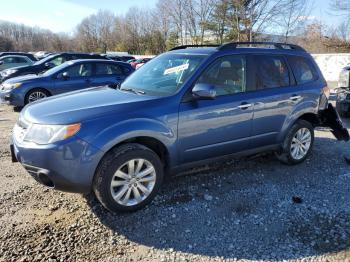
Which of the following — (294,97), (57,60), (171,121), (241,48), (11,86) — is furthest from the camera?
(57,60)

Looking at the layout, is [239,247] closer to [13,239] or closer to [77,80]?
[13,239]

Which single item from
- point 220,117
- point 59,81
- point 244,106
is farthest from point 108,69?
point 220,117

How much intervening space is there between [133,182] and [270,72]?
2504 mm

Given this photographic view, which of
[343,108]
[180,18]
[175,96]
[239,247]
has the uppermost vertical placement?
[180,18]

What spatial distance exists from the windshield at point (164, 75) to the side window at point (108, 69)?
599 cm

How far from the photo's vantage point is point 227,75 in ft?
14.8

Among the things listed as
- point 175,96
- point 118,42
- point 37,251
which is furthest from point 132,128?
point 118,42

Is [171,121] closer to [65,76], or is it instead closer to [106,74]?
[65,76]

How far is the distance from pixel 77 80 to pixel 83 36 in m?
77.1

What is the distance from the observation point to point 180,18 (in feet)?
142

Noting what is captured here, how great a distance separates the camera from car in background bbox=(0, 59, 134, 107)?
9.75 meters

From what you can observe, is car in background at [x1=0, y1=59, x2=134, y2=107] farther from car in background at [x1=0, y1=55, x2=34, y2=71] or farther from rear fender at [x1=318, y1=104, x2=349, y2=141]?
car in background at [x1=0, y1=55, x2=34, y2=71]

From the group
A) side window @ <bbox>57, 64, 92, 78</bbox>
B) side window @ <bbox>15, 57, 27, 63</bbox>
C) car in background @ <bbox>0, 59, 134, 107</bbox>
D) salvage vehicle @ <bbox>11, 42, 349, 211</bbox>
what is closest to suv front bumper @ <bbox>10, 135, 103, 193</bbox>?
salvage vehicle @ <bbox>11, 42, 349, 211</bbox>

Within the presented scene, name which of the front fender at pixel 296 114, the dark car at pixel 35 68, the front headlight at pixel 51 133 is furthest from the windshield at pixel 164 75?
the dark car at pixel 35 68
